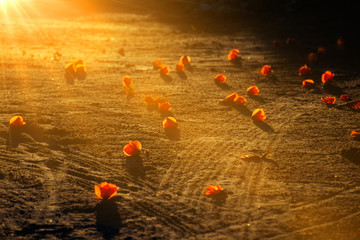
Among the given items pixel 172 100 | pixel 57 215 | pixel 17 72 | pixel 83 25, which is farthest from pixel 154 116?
pixel 83 25

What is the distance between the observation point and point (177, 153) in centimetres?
539

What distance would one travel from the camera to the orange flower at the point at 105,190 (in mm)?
4273

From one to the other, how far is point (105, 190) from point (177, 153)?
4.42 feet

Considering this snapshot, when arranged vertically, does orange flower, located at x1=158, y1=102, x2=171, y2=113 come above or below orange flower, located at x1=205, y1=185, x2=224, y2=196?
above

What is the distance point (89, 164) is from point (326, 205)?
261 cm

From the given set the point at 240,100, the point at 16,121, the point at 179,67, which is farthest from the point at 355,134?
the point at 16,121

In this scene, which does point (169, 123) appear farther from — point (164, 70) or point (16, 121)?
point (164, 70)

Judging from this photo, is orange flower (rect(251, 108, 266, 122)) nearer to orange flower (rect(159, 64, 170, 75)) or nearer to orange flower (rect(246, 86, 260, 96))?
orange flower (rect(246, 86, 260, 96))

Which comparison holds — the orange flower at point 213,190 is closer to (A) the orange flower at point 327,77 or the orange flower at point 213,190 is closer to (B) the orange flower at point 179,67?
(A) the orange flower at point 327,77

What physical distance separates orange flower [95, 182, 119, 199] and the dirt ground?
9cm

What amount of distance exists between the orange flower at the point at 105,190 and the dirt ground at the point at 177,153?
88 mm

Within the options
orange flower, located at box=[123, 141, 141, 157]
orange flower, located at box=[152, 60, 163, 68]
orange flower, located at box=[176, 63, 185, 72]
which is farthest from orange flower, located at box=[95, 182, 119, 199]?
orange flower, located at box=[152, 60, 163, 68]

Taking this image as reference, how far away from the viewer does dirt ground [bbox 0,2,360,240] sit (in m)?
4.00

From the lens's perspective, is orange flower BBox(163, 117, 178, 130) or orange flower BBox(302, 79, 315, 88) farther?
orange flower BBox(302, 79, 315, 88)
